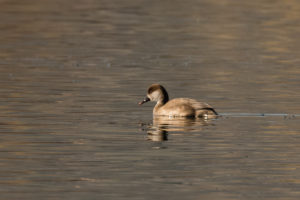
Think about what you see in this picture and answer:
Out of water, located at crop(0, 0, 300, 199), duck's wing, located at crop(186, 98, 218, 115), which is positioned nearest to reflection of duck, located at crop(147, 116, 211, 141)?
water, located at crop(0, 0, 300, 199)

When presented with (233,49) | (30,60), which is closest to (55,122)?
(30,60)

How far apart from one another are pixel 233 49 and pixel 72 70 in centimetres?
790

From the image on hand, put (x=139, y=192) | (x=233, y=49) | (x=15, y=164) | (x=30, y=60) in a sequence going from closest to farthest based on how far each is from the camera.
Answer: (x=139, y=192) → (x=15, y=164) → (x=30, y=60) → (x=233, y=49)

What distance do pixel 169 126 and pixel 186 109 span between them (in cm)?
105

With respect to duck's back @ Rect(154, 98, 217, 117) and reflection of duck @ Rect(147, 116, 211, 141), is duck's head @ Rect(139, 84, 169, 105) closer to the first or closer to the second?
duck's back @ Rect(154, 98, 217, 117)

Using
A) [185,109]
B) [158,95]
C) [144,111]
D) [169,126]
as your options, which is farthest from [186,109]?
[144,111]

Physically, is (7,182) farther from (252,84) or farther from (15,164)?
(252,84)

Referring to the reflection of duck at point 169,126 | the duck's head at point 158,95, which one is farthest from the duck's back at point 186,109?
the duck's head at point 158,95

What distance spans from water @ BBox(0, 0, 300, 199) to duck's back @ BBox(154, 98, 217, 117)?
0.71 ft

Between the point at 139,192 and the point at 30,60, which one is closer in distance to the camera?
the point at 139,192

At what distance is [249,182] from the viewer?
12.5m

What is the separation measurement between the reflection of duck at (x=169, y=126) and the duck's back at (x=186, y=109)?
119 millimetres

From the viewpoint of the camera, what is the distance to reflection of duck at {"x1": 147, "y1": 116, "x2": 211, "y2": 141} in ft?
54.4

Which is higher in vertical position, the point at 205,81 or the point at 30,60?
the point at 30,60
